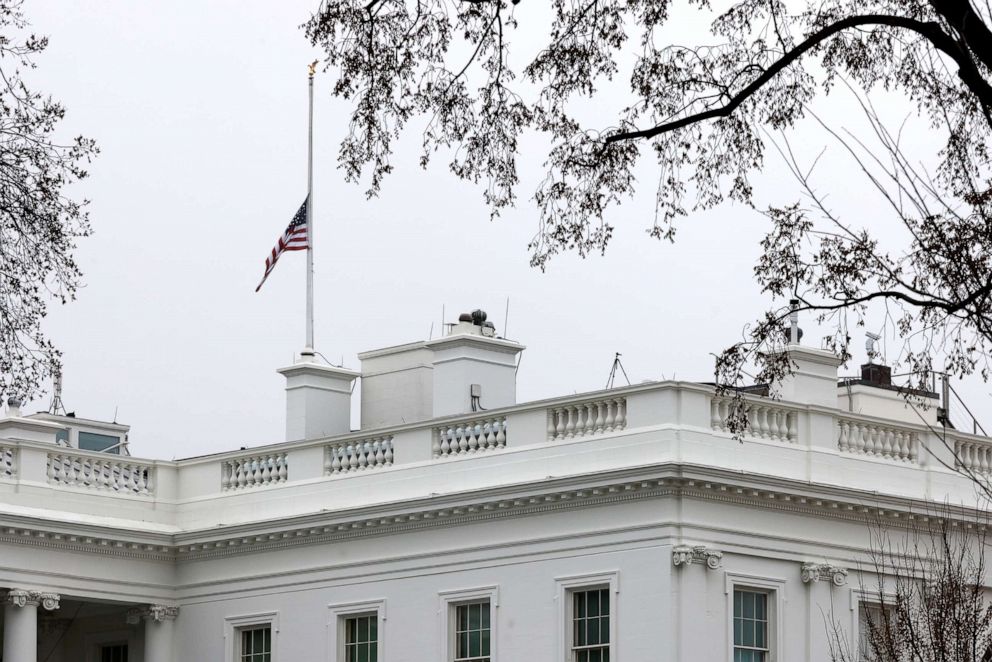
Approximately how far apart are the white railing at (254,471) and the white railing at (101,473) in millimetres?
1367

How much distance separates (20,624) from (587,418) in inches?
371

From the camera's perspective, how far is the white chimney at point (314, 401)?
3662 cm

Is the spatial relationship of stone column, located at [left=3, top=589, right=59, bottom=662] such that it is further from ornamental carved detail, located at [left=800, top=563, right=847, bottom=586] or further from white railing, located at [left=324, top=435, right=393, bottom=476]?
ornamental carved detail, located at [left=800, top=563, right=847, bottom=586]

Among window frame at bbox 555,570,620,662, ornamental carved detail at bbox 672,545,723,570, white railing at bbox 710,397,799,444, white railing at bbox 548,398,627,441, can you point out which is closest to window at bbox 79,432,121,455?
white railing at bbox 548,398,627,441

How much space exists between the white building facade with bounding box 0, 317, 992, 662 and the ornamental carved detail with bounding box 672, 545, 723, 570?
0.09ft

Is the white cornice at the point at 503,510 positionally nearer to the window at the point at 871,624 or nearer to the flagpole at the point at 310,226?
the window at the point at 871,624

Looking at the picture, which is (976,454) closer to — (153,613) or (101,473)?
(153,613)

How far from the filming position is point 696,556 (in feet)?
96.9

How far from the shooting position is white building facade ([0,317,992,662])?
2992cm

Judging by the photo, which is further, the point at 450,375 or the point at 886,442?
the point at 450,375

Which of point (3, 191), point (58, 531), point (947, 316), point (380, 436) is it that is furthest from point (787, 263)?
point (58, 531)

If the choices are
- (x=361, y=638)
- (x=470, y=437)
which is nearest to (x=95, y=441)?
(x=361, y=638)

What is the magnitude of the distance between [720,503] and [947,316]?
1280 cm

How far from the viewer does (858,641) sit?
31250 millimetres
